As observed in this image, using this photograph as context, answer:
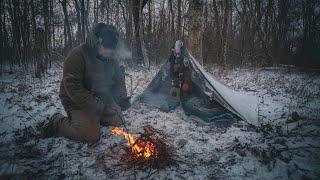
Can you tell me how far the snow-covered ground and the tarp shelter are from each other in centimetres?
16

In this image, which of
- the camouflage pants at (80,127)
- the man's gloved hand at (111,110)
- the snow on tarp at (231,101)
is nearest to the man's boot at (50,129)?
the camouflage pants at (80,127)

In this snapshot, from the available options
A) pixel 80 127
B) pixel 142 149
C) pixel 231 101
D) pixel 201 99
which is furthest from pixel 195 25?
pixel 142 149

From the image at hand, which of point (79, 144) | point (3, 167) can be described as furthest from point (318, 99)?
point (3, 167)

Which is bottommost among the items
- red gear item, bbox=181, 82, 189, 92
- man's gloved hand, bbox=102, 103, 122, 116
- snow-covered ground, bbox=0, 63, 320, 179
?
snow-covered ground, bbox=0, 63, 320, 179

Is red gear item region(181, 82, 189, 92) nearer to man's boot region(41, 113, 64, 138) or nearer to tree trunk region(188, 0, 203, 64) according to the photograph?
tree trunk region(188, 0, 203, 64)

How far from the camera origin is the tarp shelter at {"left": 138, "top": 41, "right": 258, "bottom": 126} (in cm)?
473

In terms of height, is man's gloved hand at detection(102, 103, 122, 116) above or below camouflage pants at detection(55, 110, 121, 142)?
above

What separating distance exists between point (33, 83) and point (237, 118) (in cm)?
576

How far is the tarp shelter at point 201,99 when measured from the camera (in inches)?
186

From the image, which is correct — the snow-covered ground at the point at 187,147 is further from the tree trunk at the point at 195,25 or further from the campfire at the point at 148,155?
the tree trunk at the point at 195,25

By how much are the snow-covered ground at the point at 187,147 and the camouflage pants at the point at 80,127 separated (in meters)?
0.10

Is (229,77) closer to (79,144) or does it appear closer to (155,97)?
(155,97)

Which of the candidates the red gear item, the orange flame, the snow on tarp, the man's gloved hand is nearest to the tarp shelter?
the snow on tarp

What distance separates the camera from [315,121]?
4.37 m
